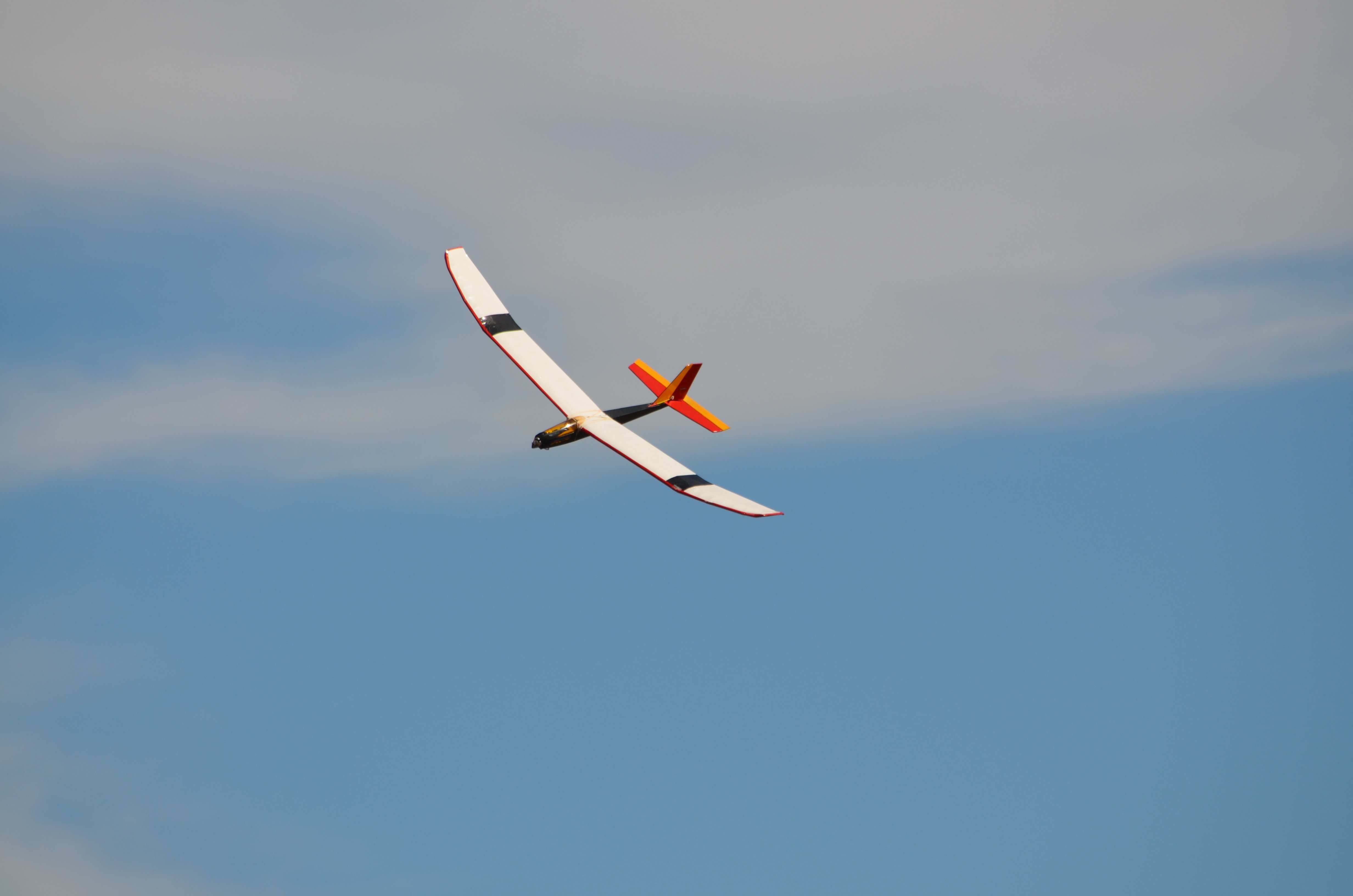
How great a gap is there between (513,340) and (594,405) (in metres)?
7.55

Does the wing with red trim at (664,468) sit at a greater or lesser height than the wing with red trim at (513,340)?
lesser

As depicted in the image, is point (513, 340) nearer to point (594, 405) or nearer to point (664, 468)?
point (594, 405)

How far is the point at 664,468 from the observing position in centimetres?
6975

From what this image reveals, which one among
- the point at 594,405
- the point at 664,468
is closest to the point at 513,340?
the point at 594,405

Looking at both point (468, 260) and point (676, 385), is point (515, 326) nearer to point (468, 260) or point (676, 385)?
point (468, 260)

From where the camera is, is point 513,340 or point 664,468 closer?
point 664,468

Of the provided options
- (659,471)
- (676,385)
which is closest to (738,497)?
(659,471)

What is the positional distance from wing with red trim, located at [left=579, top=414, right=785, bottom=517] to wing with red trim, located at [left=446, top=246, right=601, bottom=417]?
1588 mm

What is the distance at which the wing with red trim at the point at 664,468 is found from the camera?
2603 inches

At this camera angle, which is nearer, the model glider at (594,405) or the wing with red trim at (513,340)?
the model glider at (594,405)

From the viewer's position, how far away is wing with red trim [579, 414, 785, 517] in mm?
66125

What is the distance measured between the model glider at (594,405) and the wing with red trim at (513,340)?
3 centimetres

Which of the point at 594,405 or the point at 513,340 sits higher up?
the point at 513,340

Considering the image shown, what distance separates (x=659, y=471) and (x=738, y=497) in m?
4.66
